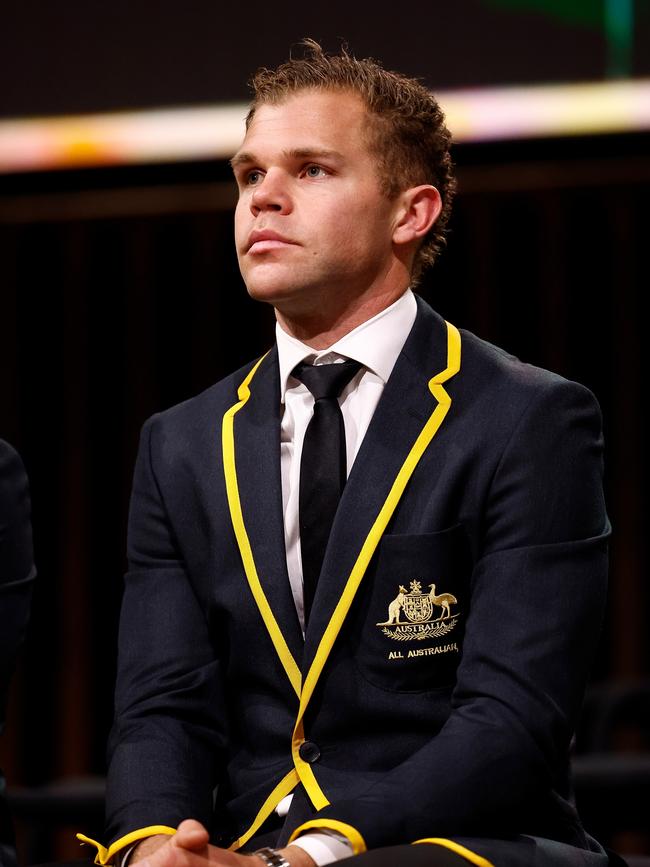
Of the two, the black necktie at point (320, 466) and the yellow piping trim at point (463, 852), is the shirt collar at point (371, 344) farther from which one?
the yellow piping trim at point (463, 852)

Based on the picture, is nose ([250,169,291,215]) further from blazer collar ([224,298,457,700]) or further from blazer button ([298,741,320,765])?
blazer button ([298,741,320,765])

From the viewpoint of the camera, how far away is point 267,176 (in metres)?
1.74

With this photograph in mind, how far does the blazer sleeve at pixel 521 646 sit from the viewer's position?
58.4 inches

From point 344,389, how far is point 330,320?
0.32 feet

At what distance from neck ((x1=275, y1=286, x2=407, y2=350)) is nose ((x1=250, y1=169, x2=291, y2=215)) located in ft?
0.47

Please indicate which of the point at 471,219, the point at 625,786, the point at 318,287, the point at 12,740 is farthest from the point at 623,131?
the point at 12,740

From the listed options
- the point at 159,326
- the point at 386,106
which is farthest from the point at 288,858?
the point at 159,326

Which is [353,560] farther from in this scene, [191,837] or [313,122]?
[313,122]

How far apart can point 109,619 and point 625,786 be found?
1.81 m

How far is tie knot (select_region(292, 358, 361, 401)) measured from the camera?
1.75 m

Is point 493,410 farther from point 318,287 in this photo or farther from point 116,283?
point 116,283

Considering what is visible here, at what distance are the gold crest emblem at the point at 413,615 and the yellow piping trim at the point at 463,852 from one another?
268 mm

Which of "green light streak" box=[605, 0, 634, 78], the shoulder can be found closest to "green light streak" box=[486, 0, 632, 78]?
"green light streak" box=[605, 0, 634, 78]

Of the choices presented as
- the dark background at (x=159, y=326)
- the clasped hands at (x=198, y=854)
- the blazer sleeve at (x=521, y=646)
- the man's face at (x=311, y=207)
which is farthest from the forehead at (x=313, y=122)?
the dark background at (x=159, y=326)
